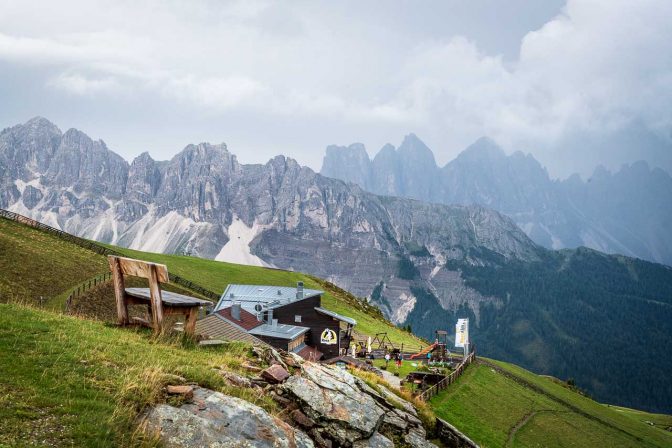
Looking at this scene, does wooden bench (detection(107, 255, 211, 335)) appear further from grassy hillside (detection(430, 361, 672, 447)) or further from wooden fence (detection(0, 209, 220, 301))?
wooden fence (detection(0, 209, 220, 301))

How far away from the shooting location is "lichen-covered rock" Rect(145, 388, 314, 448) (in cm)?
979

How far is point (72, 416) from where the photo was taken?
30.7ft

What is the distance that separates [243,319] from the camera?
159 feet

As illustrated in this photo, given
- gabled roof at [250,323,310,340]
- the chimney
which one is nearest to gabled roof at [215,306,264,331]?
the chimney

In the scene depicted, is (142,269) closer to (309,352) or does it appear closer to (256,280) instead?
(309,352)

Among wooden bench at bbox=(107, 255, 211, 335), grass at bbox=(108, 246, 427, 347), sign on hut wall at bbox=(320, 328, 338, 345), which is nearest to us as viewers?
wooden bench at bbox=(107, 255, 211, 335)

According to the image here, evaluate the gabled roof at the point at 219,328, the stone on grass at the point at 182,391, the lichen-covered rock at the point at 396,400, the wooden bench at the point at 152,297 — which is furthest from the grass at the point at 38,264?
the stone on grass at the point at 182,391

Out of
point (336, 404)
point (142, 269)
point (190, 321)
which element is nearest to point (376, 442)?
point (336, 404)

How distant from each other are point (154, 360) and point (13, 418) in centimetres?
449

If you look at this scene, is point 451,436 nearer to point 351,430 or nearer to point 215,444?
point 351,430

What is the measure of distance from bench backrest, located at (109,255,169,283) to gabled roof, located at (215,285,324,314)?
42181 millimetres

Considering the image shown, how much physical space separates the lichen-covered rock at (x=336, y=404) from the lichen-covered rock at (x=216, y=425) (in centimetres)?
217

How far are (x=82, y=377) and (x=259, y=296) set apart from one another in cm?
5235

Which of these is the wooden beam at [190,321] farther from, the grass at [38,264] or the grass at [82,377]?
the grass at [38,264]
